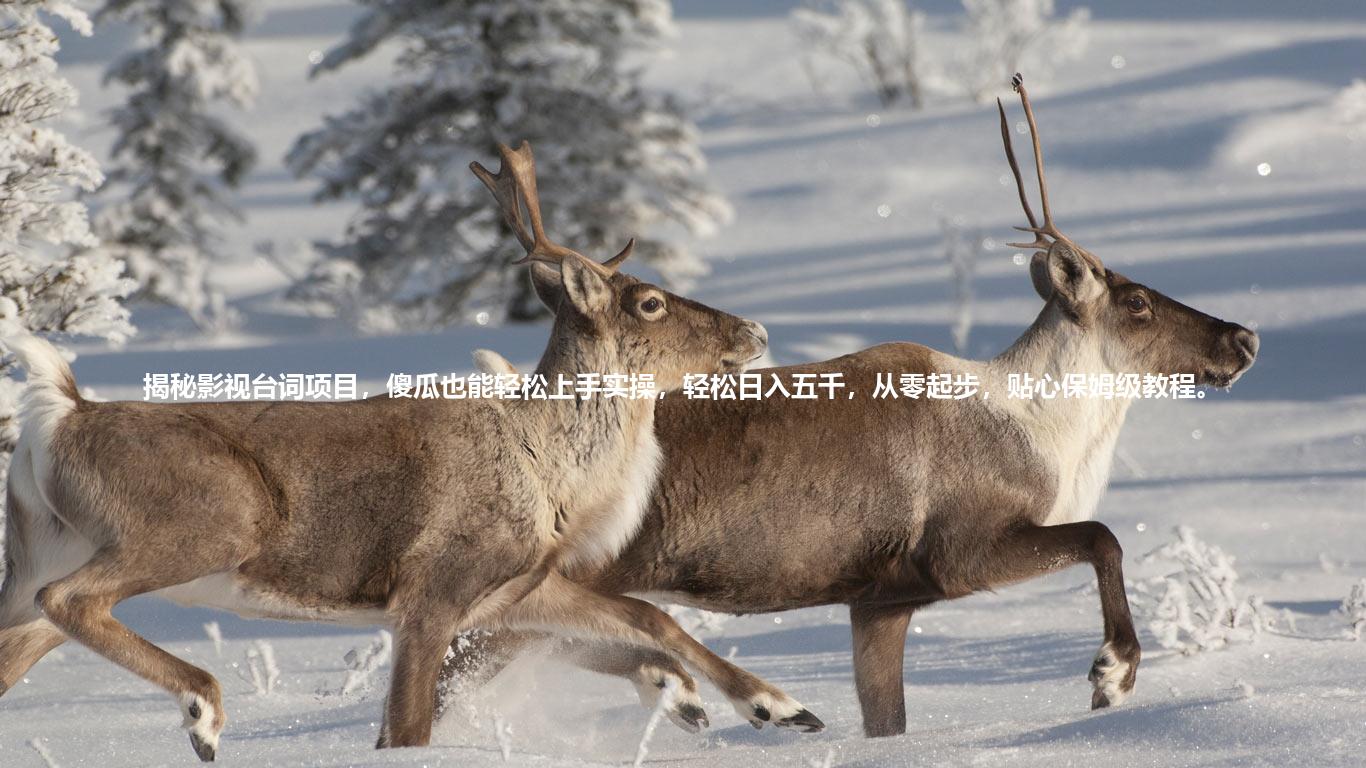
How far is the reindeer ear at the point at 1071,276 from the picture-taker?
601 cm

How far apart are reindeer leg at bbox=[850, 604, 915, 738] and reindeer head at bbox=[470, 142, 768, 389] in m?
1.01

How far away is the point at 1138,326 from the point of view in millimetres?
6082

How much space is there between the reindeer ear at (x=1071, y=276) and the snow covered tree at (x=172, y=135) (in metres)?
17.7

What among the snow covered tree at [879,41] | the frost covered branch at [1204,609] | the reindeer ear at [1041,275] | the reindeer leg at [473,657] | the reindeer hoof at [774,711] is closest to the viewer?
the reindeer hoof at [774,711]

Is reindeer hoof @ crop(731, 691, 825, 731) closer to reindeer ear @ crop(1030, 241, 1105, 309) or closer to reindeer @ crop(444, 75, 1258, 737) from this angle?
reindeer @ crop(444, 75, 1258, 737)

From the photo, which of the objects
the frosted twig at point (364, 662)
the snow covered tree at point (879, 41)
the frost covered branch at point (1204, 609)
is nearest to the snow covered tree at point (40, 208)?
the frosted twig at point (364, 662)

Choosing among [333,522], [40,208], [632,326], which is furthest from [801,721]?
[40,208]

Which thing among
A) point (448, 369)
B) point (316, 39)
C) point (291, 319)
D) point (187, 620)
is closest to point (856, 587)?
point (187, 620)

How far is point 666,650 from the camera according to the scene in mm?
5207

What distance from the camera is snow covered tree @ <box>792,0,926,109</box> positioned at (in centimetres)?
2584

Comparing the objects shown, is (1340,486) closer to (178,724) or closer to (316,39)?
(178,724)

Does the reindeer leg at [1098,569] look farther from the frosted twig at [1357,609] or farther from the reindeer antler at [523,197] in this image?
the frosted twig at [1357,609]

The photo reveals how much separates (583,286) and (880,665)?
1.66m

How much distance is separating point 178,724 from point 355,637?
230 centimetres
